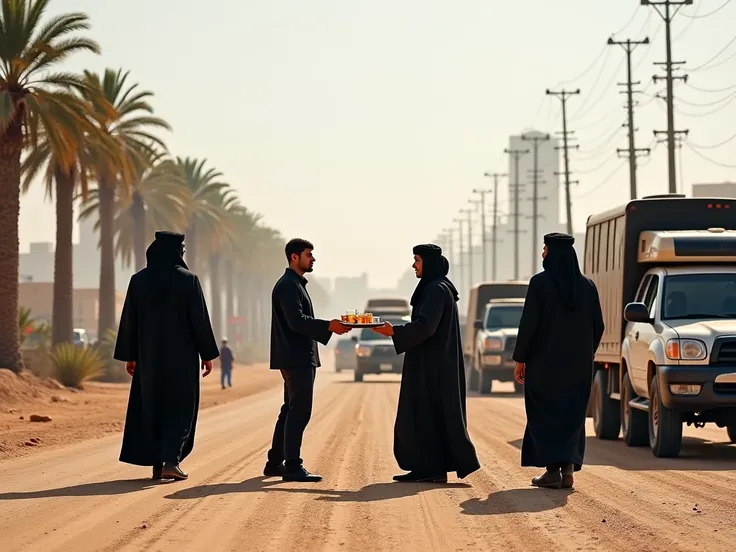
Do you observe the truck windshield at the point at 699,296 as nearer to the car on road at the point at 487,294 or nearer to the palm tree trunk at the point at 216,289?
the car on road at the point at 487,294

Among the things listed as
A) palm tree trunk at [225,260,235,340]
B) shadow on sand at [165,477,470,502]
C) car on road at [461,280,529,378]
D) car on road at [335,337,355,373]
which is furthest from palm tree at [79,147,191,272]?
shadow on sand at [165,477,470,502]

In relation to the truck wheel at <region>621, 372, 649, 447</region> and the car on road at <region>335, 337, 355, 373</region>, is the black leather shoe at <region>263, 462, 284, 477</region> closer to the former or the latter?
the truck wheel at <region>621, 372, 649, 447</region>

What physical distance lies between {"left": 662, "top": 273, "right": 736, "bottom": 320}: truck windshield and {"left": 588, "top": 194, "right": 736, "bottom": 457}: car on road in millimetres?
12

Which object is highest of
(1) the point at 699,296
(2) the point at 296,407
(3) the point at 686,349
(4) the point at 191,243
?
(4) the point at 191,243

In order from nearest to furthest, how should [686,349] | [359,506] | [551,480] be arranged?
[359,506] < [551,480] < [686,349]

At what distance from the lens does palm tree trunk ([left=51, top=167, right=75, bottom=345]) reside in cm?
4497

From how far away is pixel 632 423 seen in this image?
18922mm

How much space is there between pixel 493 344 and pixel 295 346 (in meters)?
25.8

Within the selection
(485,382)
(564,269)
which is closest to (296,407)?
(564,269)

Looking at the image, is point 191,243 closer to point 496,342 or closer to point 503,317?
point 503,317

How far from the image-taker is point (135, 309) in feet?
45.4

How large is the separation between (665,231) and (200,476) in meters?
7.60

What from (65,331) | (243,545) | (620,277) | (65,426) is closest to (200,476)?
(243,545)

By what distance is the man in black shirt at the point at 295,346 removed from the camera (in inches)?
543
